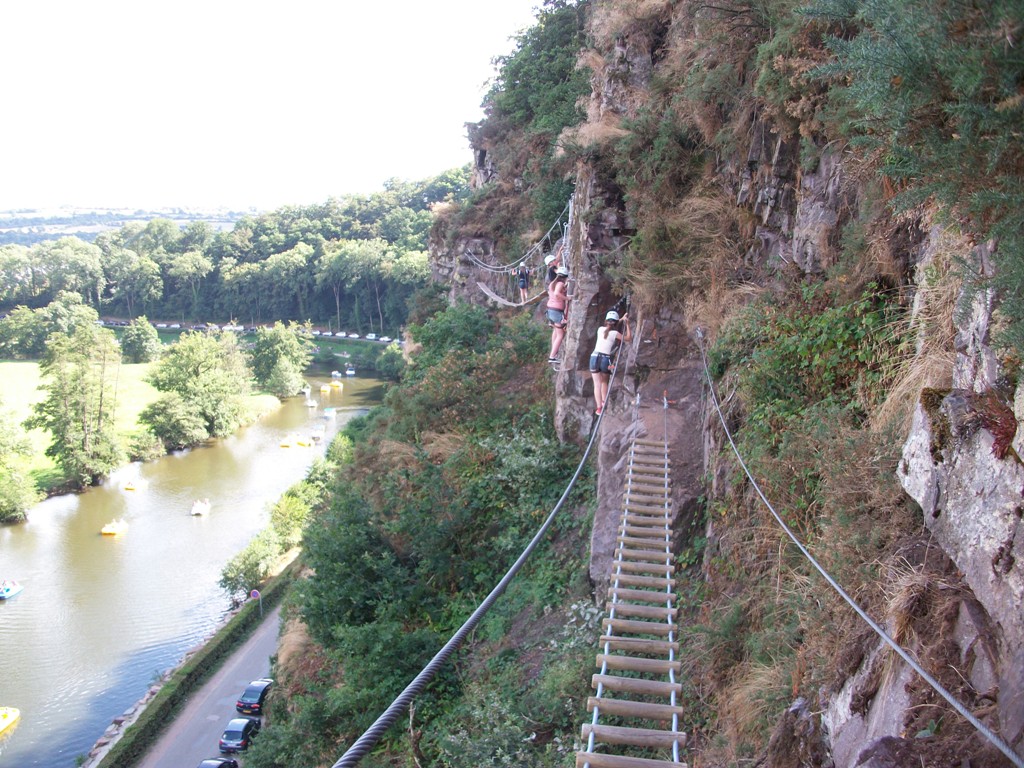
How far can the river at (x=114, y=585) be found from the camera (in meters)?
19.6

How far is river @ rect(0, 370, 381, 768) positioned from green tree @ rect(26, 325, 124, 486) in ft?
4.72

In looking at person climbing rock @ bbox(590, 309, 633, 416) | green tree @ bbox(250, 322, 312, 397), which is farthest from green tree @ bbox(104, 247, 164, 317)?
person climbing rock @ bbox(590, 309, 633, 416)

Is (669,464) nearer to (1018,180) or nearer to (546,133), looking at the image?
(1018,180)

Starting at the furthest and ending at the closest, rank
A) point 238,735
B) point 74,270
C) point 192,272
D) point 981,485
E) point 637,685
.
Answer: point 74,270 < point 192,272 < point 238,735 < point 637,685 < point 981,485

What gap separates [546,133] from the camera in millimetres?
20109

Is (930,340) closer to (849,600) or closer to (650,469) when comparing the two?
(849,600)

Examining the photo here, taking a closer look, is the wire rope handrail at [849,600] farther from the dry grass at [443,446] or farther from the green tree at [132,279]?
the green tree at [132,279]

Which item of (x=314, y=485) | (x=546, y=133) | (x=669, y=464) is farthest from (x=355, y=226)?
(x=669, y=464)

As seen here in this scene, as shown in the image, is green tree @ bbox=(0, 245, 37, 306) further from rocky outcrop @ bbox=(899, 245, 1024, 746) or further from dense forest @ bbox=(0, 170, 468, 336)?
rocky outcrop @ bbox=(899, 245, 1024, 746)

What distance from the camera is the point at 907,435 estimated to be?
15.6 ft

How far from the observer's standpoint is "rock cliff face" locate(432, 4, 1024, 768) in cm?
324

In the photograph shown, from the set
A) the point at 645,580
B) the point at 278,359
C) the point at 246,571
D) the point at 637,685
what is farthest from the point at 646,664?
the point at 278,359

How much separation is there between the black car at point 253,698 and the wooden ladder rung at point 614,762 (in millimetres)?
15008

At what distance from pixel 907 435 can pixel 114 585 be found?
28.0 meters
